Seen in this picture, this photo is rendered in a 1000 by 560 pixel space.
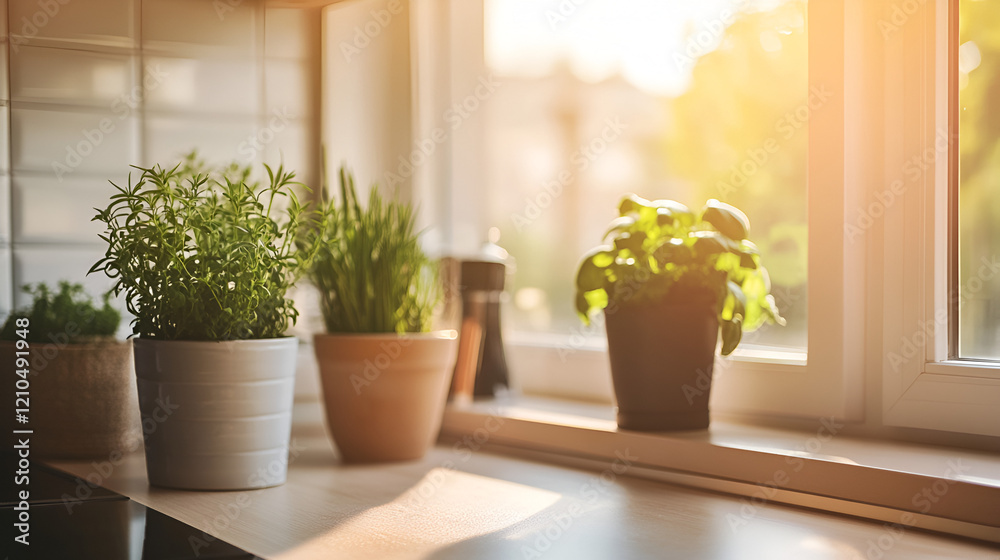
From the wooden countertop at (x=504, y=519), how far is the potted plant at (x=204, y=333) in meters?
0.05

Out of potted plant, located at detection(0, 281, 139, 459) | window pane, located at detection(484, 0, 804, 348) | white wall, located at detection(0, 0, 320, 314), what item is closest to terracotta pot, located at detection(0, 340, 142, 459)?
potted plant, located at detection(0, 281, 139, 459)

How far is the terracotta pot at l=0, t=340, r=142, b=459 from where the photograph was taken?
1069mm

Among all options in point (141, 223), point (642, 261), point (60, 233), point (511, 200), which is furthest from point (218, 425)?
point (511, 200)

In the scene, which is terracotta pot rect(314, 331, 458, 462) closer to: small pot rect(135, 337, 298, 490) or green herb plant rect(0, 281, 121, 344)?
small pot rect(135, 337, 298, 490)

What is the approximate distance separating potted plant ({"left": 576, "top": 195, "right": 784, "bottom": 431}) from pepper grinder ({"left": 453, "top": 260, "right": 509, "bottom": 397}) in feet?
0.98

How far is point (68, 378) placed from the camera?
107cm

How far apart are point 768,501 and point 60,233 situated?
93 cm

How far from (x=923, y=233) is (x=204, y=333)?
79 cm

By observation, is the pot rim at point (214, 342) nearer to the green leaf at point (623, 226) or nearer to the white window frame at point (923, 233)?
the green leaf at point (623, 226)

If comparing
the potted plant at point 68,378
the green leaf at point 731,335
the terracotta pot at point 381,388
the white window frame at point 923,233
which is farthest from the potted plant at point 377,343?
the white window frame at point 923,233

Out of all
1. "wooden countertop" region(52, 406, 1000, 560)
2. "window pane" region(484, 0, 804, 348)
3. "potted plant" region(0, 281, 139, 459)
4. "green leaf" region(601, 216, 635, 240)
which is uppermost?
"window pane" region(484, 0, 804, 348)

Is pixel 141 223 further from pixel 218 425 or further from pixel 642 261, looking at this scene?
pixel 642 261

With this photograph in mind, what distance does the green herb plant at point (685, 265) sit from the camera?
3.37 feet

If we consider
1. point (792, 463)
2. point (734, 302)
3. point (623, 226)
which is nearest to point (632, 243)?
point (623, 226)
